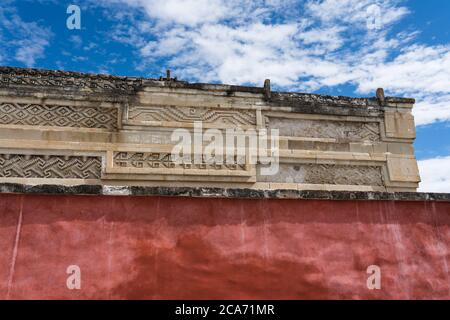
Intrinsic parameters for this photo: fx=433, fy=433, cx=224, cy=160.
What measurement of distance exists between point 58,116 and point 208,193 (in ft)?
12.0

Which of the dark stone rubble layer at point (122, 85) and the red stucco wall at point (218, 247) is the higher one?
the dark stone rubble layer at point (122, 85)

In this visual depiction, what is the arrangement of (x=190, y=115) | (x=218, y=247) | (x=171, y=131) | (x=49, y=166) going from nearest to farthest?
(x=218, y=247)
(x=49, y=166)
(x=171, y=131)
(x=190, y=115)

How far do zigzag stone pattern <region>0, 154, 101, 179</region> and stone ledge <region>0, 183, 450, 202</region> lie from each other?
9.61 ft

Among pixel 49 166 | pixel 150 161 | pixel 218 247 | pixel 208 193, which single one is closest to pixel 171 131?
pixel 150 161

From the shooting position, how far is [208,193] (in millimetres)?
2951

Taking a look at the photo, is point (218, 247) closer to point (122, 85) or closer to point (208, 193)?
point (208, 193)

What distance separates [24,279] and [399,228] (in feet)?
8.38

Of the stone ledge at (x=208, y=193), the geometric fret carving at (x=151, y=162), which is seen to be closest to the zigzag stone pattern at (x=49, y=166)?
the geometric fret carving at (x=151, y=162)

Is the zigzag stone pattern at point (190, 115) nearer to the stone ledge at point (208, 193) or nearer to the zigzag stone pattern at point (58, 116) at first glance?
the zigzag stone pattern at point (58, 116)

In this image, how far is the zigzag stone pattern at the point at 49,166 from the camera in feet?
18.0

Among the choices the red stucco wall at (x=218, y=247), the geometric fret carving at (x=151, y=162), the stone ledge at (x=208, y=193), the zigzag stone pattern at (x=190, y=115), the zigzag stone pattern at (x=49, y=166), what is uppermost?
the zigzag stone pattern at (x=190, y=115)

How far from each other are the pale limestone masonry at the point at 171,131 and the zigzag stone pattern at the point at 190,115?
0.01m

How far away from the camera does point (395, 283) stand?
303 centimetres
